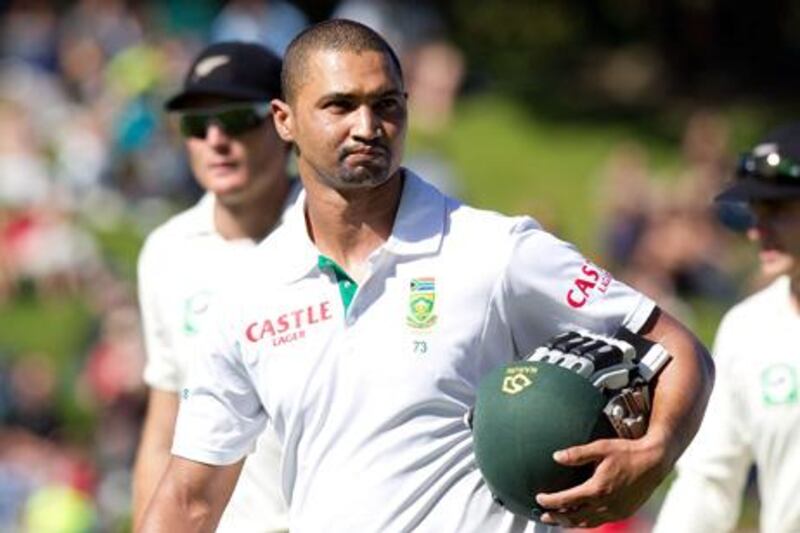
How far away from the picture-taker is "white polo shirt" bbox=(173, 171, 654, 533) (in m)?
6.34

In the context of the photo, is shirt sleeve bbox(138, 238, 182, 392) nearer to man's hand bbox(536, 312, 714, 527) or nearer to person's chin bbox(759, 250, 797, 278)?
person's chin bbox(759, 250, 797, 278)

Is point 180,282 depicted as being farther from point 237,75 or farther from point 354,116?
point 354,116

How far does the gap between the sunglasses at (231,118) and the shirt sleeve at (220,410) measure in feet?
6.17

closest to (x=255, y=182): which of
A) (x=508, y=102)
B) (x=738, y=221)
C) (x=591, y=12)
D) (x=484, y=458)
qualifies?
(x=738, y=221)

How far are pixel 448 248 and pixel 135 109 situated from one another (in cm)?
1406

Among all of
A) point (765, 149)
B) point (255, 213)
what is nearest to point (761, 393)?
point (765, 149)

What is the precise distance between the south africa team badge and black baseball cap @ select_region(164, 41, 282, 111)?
2.29 m

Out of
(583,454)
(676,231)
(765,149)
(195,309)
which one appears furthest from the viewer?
(676,231)

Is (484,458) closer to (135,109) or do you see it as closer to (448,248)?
(448,248)

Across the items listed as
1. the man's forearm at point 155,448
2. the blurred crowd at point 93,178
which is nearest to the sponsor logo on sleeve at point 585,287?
the man's forearm at point 155,448

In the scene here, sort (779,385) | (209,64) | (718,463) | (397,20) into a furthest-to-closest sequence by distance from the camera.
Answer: (397,20)
(209,64)
(718,463)
(779,385)

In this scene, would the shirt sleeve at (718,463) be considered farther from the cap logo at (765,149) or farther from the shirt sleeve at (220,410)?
the shirt sleeve at (220,410)

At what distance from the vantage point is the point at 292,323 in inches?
257

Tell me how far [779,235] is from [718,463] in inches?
32.6
